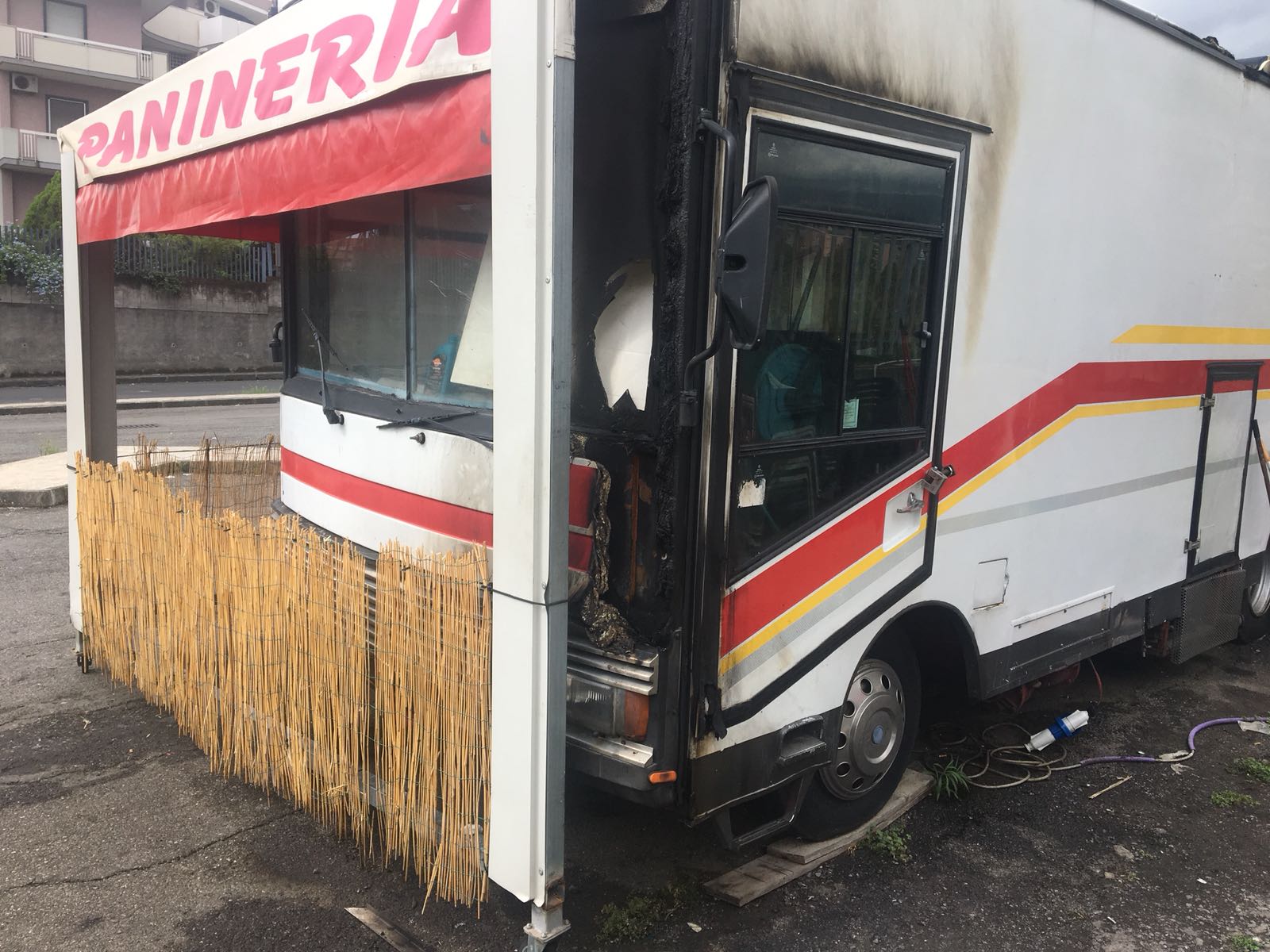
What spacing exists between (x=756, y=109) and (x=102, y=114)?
11.3 feet

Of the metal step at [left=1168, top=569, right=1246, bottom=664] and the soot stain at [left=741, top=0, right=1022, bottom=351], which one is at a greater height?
the soot stain at [left=741, top=0, right=1022, bottom=351]

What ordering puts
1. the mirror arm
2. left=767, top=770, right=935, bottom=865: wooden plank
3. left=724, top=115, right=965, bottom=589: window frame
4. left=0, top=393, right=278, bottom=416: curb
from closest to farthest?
1. the mirror arm
2. left=724, top=115, right=965, bottom=589: window frame
3. left=767, top=770, right=935, bottom=865: wooden plank
4. left=0, top=393, right=278, bottom=416: curb

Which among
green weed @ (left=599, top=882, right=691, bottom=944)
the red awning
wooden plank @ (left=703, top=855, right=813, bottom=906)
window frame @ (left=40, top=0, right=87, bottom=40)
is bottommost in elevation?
green weed @ (left=599, top=882, right=691, bottom=944)

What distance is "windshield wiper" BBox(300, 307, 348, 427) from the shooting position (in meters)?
3.96

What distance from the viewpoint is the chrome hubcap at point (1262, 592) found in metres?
6.33

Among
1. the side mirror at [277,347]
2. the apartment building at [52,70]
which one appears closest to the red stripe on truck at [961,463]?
the side mirror at [277,347]

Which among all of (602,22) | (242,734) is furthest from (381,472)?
(602,22)

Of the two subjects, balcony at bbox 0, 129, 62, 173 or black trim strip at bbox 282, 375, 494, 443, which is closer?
black trim strip at bbox 282, 375, 494, 443

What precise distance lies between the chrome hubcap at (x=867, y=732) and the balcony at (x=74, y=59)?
30102 millimetres

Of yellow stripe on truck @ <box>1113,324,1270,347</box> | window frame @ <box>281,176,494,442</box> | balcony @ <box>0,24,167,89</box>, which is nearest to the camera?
window frame @ <box>281,176,494,442</box>

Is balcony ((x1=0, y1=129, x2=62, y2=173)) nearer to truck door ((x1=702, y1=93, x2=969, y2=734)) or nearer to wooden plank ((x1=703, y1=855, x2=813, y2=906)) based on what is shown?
truck door ((x1=702, y1=93, x2=969, y2=734))

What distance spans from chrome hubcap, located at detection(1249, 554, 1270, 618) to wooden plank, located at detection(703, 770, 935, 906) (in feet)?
12.2

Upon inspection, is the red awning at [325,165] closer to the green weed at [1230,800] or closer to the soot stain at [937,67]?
the soot stain at [937,67]

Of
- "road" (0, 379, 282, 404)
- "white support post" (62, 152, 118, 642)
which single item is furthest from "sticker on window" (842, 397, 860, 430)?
"road" (0, 379, 282, 404)
